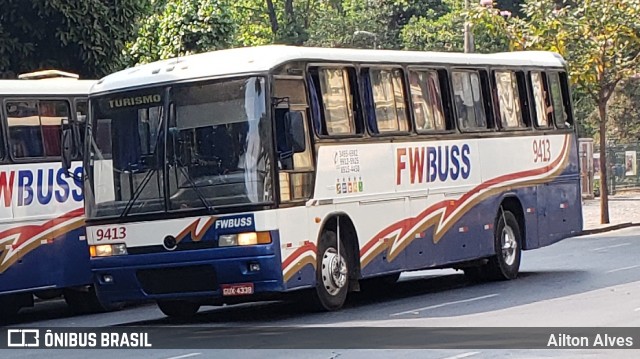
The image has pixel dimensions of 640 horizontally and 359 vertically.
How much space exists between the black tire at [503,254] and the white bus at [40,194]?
5.56 meters

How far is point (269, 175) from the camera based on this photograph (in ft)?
50.2

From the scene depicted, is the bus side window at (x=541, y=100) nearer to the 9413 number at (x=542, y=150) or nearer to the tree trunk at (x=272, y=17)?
the 9413 number at (x=542, y=150)

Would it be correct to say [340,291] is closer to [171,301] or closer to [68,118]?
[171,301]

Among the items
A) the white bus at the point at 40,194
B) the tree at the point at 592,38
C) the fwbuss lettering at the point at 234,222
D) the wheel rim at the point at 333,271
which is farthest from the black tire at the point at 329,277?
the tree at the point at 592,38

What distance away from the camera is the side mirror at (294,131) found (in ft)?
50.7

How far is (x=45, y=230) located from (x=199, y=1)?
530 inches

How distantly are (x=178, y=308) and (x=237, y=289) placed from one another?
2081 mm

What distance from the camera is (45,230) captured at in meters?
18.4

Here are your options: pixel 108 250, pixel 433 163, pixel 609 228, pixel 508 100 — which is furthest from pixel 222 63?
pixel 609 228

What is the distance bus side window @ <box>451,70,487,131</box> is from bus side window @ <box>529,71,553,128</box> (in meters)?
1.72

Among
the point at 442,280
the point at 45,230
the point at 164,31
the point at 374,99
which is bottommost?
the point at 442,280

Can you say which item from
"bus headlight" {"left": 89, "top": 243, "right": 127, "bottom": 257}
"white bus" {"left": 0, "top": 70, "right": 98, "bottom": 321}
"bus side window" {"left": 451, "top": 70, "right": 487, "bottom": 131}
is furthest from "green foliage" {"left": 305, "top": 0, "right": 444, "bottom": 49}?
"bus headlight" {"left": 89, "top": 243, "right": 127, "bottom": 257}

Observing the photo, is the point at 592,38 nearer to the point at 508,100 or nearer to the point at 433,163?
the point at 508,100

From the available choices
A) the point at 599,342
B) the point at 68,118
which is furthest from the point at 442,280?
the point at 599,342
